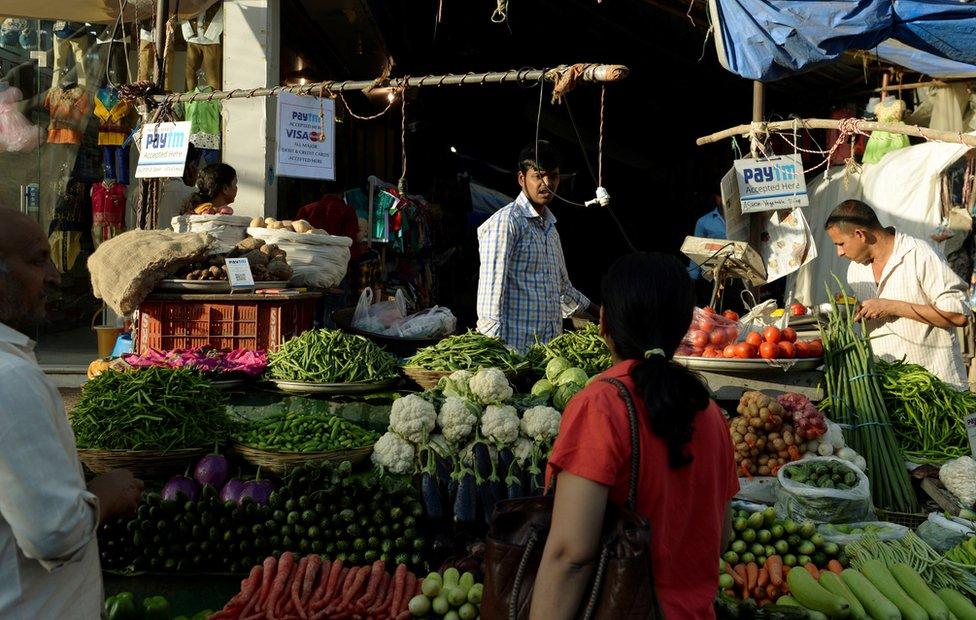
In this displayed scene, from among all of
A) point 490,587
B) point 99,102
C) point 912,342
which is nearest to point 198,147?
point 99,102

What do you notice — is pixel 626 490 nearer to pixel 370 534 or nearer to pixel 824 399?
pixel 370 534

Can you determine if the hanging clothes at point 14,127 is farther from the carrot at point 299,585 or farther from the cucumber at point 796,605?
the cucumber at point 796,605

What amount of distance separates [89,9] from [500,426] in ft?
24.1

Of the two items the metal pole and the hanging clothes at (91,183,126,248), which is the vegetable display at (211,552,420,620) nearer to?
the metal pole

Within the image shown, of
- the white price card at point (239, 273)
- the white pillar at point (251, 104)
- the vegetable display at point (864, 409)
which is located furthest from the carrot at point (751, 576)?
the white pillar at point (251, 104)

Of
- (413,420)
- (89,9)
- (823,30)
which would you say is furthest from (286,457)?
(89,9)

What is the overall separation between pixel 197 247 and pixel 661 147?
9.09m

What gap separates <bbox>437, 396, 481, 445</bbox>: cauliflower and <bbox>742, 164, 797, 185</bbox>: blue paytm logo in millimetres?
4159

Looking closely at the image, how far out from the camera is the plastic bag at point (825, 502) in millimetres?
3902

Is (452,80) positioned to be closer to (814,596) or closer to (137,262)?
(137,262)

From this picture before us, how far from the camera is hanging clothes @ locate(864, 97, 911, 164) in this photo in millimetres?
7844

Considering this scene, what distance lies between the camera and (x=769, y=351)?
469cm

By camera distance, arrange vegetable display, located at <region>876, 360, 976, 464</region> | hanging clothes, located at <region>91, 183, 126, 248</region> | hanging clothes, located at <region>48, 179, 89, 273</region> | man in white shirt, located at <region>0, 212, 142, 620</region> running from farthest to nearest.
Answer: hanging clothes, located at <region>48, 179, 89, 273</region> < hanging clothes, located at <region>91, 183, 126, 248</region> < vegetable display, located at <region>876, 360, 976, 464</region> < man in white shirt, located at <region>0, 212, 142, 620</region>

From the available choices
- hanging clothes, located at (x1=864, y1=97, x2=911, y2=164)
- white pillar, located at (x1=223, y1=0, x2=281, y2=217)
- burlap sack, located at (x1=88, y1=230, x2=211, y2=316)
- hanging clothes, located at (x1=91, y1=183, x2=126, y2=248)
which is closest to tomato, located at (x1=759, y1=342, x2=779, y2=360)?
burlap sack, located at (x1=88, y1=230, x2=211, y2=316)
